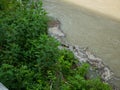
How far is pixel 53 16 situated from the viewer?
8484 millimetres

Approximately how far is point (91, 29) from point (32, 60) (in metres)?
3.86

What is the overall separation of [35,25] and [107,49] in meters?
2.80

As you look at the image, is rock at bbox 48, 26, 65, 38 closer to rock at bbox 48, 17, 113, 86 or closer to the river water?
rock at bbox 48, 17, 113, 86

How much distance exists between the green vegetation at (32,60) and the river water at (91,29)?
1.45m

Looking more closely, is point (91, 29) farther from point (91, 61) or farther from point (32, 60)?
Result: point (32, 60)

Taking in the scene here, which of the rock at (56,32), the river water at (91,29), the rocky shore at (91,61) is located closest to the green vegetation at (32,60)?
the rocky shore at (91,61)

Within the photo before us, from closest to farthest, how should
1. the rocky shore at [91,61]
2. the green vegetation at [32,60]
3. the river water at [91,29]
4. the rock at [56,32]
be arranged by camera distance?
1. the green vegetation at [32,60]
2. the rocky shore at [91,61]
3. the river water at [91,29]
4. the rock at [56,32]

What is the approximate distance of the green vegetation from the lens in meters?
4.20

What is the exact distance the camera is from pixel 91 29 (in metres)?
8.27

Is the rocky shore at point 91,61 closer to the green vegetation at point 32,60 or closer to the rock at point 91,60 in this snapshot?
the rock at point 91,60

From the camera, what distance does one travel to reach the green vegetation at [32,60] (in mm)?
4199

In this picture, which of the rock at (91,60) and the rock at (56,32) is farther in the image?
the rock at (56,32)

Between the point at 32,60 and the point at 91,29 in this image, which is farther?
the point at 91,29

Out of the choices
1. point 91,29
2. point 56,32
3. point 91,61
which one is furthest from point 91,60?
point 91,29
